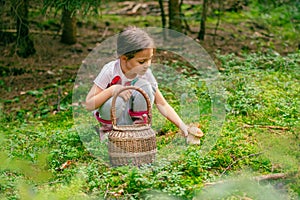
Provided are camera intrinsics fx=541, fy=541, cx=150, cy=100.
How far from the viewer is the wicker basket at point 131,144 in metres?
3.67

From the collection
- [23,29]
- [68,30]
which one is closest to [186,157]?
[23,29]

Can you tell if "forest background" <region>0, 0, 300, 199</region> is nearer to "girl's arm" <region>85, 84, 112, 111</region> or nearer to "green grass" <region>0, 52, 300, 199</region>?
"green grass" <region>0, 52, 300, 199</region>

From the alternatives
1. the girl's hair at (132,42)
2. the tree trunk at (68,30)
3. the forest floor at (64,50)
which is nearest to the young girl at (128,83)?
the girl's hair at (132,42)

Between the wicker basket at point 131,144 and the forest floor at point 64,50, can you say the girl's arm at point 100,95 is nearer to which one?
the wicker basket at point 131,144

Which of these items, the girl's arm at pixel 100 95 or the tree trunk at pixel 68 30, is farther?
the tree trunk at pixel 68 30

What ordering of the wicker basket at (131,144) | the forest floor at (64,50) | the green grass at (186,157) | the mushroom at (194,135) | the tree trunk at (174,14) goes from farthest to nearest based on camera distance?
the tree trunk at (174,14), the forest floor at (64,50), the mushroom at (194,135), the wicker basket at (131,144), the green grass at (186,157)

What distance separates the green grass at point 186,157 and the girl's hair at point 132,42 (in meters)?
0.80

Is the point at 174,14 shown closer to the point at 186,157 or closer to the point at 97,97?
the point at 97,97

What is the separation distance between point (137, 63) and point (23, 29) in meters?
3.29

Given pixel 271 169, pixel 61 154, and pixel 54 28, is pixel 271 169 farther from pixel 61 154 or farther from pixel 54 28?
pixel 54 28

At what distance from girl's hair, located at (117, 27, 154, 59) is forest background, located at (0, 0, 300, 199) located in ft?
2.69

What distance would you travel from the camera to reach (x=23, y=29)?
6.80 meters

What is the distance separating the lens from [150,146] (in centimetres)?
374

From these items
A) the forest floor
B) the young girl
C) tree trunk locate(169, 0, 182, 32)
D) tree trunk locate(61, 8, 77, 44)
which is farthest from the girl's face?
tree trunk locate(61, 8, 77, 44)
